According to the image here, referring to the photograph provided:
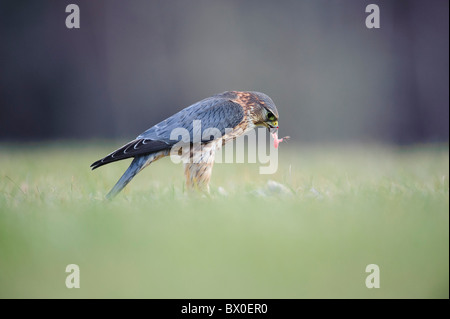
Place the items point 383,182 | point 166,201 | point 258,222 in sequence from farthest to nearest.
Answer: point 383,182 → point 166,201 → point 258,222

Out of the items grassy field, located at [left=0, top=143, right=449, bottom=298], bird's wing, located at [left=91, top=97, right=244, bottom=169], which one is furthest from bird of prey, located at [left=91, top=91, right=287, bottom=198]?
grassy field, located at [left=0, top=143, right=449, bottom=298]

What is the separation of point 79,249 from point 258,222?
54 cm

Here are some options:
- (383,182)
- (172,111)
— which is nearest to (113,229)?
(383,182)

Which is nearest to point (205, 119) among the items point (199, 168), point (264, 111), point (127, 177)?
point (199, 168)

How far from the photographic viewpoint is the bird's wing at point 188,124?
225cm

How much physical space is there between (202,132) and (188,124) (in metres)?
0.09

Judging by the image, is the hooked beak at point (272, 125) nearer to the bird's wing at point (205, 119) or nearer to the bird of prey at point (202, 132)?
the bird of prey at point (202, 132)

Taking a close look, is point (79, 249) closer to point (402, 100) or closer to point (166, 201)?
point (166, 201)

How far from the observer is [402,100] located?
5457 mm

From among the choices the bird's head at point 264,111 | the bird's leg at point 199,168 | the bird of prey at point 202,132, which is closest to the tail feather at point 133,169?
the bird of prey at point 202,132

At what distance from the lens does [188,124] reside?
2.40m

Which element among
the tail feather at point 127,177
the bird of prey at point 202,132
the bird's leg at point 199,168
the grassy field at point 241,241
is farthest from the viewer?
the bird's leg at point 199,168

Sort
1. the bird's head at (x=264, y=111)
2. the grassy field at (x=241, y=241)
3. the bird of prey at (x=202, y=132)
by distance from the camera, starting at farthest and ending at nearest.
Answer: the bird's head at (x=264, y=111), the bird of prey at (x=202, y=132), the grassy field at (x=241, y=241)

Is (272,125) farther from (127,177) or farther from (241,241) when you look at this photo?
(241,241)
